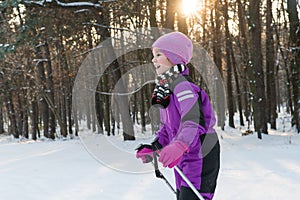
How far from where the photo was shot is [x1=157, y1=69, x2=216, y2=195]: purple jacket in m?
2.31

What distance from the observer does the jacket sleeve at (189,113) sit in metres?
2.29

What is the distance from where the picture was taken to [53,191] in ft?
16.0

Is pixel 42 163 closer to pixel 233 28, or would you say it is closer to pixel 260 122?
pixel 260 122

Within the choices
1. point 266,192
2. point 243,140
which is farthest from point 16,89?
point 266,192

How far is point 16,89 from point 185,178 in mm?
23589

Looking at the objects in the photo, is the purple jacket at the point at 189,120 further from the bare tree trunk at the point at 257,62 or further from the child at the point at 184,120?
the bare tree trunk at the point at 257,62

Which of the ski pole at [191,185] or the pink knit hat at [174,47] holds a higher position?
the pink knit hat at [174,47]

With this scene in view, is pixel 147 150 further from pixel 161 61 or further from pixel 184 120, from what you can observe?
pixel 161 61

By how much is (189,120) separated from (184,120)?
1.3 inches

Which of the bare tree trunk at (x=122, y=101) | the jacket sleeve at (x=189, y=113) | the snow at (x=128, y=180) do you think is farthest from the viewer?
the bare tree trunk at (x=122, y=101)

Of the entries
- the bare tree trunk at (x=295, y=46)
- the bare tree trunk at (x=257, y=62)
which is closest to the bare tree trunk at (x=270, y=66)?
the bare tree trunk at (x=295, y=46)

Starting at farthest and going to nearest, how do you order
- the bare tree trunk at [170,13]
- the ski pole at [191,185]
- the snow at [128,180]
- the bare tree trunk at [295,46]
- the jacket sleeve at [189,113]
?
the bare tree trunk at [295,46] < the bare tree trunk at [170,13] < the snow at [128,180] < the ski pole at [191,185] < the jacket sleeve at [189,113]

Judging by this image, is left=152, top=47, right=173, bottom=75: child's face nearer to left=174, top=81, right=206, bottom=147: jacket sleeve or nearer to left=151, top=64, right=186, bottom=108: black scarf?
left=151, top=64, right=186, bottom=108: black scarf

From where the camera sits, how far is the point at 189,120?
2320 mm
